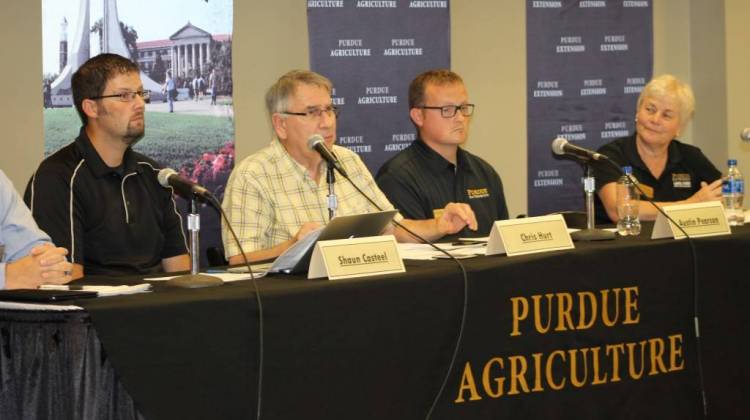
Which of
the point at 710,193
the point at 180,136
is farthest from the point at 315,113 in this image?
the point at 710,193

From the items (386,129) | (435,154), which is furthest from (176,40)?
(435,154)

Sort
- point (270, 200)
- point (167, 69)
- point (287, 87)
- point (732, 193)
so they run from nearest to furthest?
point (270, 200), point (287, 87), point (732, 193), point (167, 69)

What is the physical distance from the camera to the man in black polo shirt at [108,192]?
3084mm

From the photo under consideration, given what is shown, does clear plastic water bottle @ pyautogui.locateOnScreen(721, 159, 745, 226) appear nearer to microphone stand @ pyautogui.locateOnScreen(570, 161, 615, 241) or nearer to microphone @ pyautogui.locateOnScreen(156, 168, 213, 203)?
microphone stand @ pyautogui.locateOnScreen(570, 161, 615, 241)

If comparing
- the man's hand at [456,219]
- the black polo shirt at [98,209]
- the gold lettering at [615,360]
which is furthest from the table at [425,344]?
the black polo shirt at [98,209]

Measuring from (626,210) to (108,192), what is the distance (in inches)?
71.2

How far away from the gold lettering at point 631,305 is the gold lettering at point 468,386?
0.55 metres

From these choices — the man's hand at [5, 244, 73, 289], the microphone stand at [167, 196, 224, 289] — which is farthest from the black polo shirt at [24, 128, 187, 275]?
the microphone stand at [167, 196, 224, 289]

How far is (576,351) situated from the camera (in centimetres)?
268

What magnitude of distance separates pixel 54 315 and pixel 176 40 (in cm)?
282

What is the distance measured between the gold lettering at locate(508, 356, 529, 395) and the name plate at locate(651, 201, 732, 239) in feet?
2.49

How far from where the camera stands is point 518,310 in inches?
101

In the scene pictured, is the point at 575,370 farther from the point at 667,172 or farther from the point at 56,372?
the point at 667,172

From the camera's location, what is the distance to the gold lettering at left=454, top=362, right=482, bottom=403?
8.07ft
